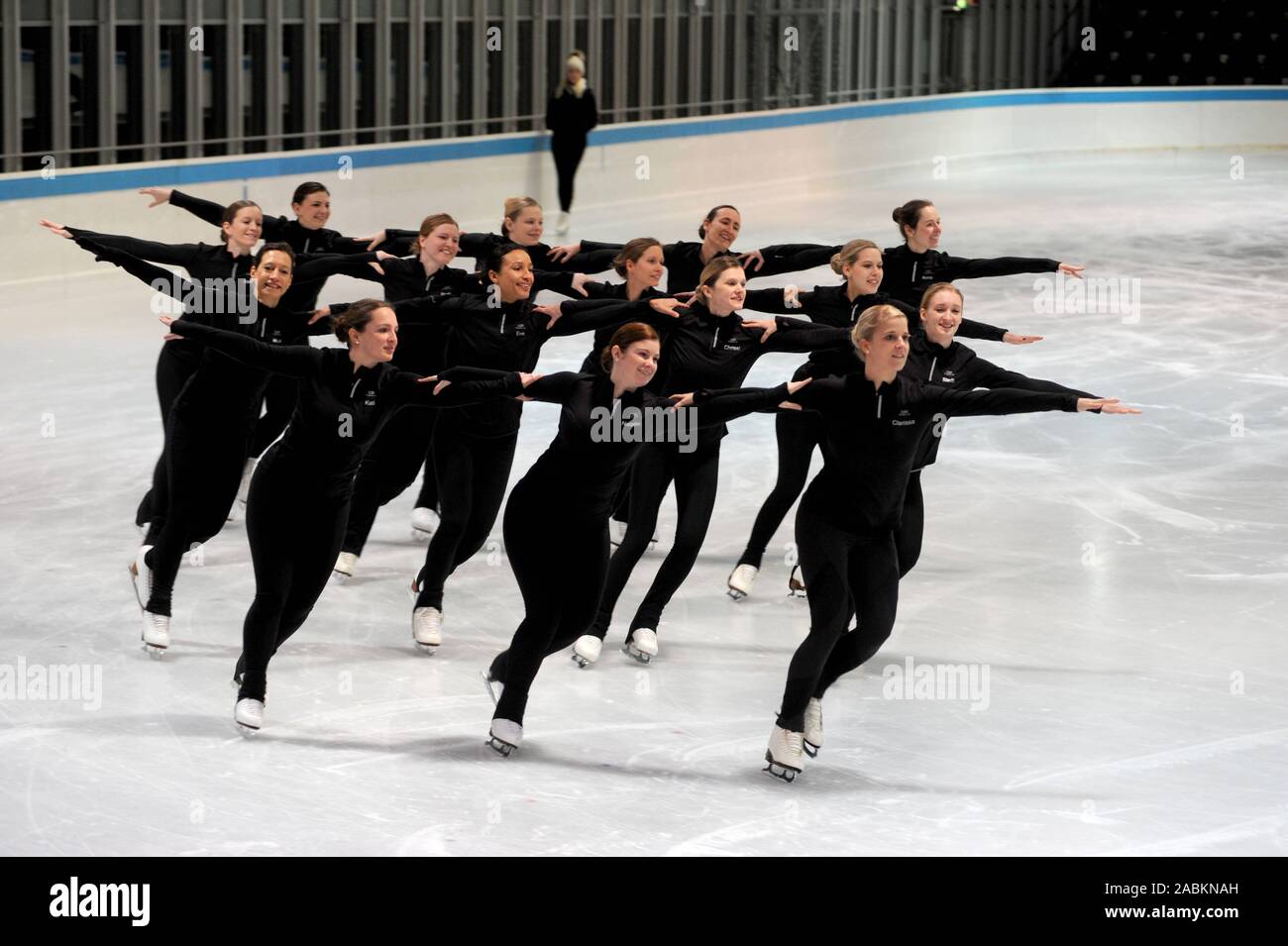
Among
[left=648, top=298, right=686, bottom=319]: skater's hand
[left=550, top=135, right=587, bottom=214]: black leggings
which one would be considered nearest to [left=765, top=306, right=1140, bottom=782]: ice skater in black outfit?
[left=648, top=298, right=686, bottom=319]: skater's hand

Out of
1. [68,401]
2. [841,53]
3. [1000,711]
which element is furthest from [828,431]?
[841,53]

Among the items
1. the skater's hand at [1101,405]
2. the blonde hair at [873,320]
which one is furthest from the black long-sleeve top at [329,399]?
the skater's hand at [1101,405]

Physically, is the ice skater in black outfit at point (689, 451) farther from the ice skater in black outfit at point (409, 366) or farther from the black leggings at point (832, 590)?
the black leggings at point (832, 590)

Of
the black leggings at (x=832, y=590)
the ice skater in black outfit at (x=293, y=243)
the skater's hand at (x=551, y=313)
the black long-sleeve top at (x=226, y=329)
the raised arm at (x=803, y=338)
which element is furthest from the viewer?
the ice skater in black outfit at (x=293, y=243)

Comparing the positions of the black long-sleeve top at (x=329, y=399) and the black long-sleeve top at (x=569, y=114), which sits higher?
the black long-sleeve top at (x=569, y=114)

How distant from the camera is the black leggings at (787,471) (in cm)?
789

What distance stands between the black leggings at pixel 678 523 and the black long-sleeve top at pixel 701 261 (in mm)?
1296

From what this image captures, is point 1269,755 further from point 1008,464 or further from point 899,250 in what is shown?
point 1008,464

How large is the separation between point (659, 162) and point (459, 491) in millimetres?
15497

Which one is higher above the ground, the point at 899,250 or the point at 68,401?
the point at 899,250

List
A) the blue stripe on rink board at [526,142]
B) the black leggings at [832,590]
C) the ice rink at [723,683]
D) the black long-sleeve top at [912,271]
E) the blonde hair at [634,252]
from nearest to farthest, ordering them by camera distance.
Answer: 1. the ice rink at [723,683]
2. the black leggings at [832,590]
3. the blonde hair at [634,252]
4. the black long-sleeve top at [912,271]
5. the blue stripe on rink board at [526,142]

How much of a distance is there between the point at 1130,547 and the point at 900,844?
3.77 m

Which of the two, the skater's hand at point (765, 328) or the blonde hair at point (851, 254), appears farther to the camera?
the blonde hair at point (851, 254)

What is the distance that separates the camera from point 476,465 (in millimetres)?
7250
